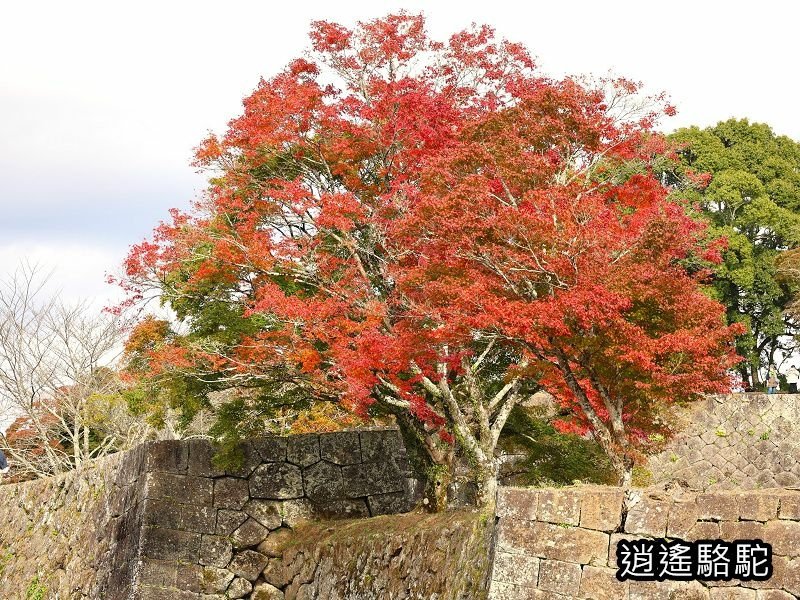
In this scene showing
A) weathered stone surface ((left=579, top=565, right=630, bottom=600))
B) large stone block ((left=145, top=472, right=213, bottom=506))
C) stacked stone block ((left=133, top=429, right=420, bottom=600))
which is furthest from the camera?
large stone block ((left=145, top=472, right=213, bottom=506))

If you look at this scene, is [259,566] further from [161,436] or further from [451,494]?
[161,436]

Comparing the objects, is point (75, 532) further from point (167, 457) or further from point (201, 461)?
point (201, 461)

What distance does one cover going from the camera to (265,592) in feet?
58.6

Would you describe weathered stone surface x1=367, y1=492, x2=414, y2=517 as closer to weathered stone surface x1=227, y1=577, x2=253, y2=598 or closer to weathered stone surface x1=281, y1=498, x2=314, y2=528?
weathered stone surface x1=281, y1=498, x2=314, y2=528

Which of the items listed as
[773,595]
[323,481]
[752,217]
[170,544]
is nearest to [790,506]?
[773,595]

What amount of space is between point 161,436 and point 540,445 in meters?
15.6

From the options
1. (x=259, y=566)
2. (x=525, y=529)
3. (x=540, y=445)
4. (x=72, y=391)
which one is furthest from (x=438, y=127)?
(x=72, y=391)

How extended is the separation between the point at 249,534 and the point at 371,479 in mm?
2533

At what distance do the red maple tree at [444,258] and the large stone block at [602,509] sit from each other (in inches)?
83.7

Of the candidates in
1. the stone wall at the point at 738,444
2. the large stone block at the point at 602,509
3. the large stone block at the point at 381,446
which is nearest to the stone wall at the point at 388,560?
the large stone block at the point at 602,509

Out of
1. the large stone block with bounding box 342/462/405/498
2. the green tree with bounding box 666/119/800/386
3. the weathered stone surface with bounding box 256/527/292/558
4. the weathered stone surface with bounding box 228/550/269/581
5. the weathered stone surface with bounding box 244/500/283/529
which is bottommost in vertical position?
the weathered stone surface with bounding box 228/550/269/581

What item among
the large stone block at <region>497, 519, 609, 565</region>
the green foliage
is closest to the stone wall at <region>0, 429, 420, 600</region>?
the green foliage

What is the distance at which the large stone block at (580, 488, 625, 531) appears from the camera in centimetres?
926

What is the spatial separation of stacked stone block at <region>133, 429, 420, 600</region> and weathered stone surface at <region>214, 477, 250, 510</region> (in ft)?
0.06
